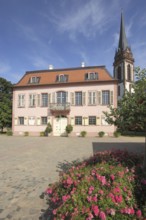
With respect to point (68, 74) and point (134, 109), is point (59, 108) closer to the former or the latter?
point (68, 74)

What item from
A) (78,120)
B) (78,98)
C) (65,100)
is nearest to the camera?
(78,120)

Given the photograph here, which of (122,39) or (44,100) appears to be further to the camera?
(122,39)

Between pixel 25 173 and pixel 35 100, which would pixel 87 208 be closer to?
pixel 25 173

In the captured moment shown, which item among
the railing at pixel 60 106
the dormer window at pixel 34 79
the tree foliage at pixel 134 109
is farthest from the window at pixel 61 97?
the tree foliage at pixel 134 109

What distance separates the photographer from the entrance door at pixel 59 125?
2298cm

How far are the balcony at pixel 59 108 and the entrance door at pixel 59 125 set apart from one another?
717 mm

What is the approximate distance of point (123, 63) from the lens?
39.4m

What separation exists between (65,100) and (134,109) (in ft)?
63.6

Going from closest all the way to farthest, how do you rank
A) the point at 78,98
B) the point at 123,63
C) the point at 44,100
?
the point at 78,98 < the point at 44,100 < the point at 123,63

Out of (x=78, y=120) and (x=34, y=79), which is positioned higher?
(x=34, y=79)

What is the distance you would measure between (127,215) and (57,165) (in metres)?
4.88

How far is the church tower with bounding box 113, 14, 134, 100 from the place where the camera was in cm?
3784

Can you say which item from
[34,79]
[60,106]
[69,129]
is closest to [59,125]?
[69,129]

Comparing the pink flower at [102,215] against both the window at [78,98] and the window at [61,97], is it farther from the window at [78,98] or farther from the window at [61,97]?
the window at [61,97]
